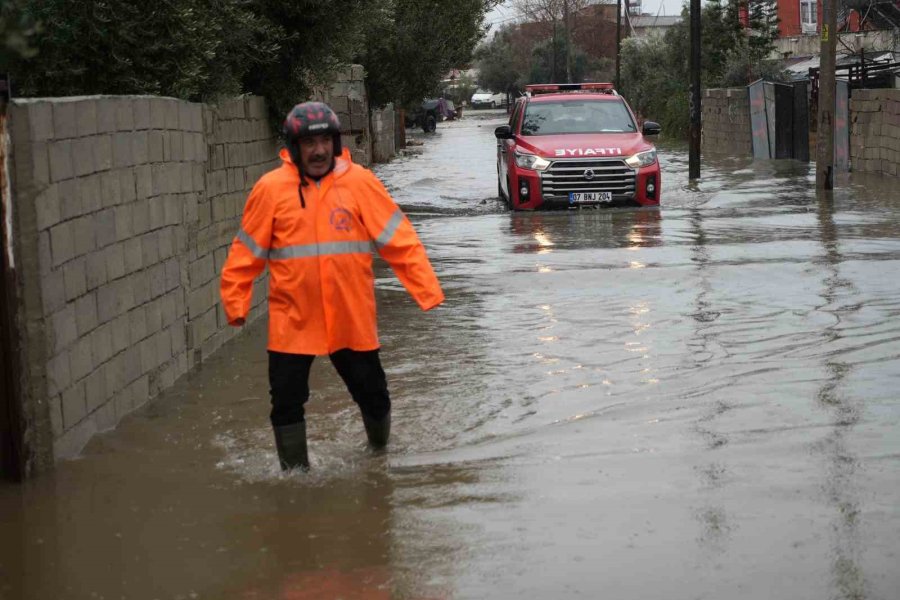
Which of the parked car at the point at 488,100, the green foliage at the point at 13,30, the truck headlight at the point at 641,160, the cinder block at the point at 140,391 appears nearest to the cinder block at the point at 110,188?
the cinder block at the point at 140,391

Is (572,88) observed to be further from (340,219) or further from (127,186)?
(340,219)

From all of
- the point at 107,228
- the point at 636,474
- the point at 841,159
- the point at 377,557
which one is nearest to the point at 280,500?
the point at 377,557

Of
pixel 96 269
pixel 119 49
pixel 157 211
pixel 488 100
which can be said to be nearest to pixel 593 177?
pixel 119 49

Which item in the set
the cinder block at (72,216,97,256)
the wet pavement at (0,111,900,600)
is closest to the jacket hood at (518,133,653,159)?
the wet pavement at (0,111,900,600)

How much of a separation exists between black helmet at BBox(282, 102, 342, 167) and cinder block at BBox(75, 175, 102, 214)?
1.20 metres

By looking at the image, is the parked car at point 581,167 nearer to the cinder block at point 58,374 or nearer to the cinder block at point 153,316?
the cinder block at point 153,316

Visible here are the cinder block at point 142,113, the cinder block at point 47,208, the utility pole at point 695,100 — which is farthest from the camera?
the utility pole at point 695,100

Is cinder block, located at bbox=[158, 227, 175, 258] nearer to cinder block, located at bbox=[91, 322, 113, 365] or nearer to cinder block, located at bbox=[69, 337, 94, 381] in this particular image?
cinder block, located at bbox=[91, 322, 113, 365]

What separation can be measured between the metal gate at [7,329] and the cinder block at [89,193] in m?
0.80

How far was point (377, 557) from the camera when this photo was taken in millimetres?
5199

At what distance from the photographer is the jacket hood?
1853 centimetres

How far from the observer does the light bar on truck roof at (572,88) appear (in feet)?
68.1

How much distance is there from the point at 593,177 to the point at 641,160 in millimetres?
673

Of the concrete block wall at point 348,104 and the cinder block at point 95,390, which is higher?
the concrete block wall at point 348,104
